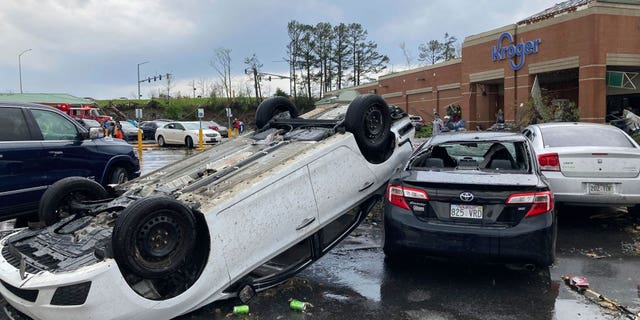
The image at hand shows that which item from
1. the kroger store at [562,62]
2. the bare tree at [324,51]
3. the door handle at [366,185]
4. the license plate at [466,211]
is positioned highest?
the bare tree at [324,51]

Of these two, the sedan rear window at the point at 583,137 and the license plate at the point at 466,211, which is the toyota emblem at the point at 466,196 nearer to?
the license plate at the point at 466,211

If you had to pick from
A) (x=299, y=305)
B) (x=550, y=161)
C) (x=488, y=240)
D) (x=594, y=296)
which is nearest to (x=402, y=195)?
(x=488, y=240)

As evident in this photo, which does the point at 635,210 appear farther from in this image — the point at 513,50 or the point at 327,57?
the point at 327,57

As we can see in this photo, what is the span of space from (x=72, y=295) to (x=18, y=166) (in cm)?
384

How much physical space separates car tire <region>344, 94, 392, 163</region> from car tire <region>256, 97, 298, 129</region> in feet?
5.02

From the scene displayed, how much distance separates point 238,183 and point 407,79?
3894 cm

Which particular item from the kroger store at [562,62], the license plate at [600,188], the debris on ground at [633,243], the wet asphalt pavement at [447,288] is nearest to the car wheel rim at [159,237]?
the wet asphalt pavement at [447,288]

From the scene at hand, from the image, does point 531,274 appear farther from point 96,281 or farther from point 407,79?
point 407,79

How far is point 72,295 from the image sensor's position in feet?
10.4

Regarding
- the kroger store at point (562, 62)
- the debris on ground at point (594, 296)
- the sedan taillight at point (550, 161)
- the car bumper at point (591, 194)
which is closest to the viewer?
the debris on ground at point (594, 296)

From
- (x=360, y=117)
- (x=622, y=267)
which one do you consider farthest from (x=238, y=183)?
(x=622, y=267)

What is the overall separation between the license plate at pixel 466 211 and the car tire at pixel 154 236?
2300mm

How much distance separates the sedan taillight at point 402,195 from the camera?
4461 millimetres

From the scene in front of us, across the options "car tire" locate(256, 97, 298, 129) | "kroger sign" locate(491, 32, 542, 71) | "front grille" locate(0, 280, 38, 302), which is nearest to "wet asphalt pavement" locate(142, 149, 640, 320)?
"front grille" locate(0, 280, 38, 302)
